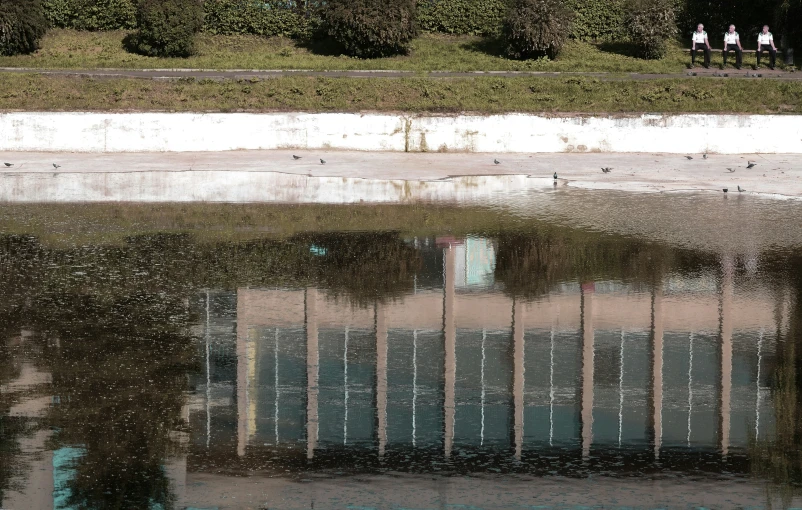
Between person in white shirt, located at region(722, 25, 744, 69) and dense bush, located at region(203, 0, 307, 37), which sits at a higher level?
dense bush, located at region(203, 0, 307, 37)

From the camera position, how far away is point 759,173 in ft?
92.5

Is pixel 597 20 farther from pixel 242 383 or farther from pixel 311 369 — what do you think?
pixel 242 383

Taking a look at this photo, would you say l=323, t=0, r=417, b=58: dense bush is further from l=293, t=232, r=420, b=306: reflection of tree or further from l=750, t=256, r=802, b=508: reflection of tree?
l=750, t=256, r=802, b=508: reflection of tree

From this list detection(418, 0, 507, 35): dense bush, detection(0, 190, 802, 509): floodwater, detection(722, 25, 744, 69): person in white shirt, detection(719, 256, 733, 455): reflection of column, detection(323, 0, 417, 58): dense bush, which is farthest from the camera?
detection(418, 0, 507, 35): dense bush

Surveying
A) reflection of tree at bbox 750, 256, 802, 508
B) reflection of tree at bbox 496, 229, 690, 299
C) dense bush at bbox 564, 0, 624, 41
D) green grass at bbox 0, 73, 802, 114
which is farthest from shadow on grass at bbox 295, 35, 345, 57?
reflection of tree at bbox 750, 256, 802, 508

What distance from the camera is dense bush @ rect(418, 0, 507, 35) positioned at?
46719 millimetres

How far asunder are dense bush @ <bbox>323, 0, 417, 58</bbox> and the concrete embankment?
12.0 metres

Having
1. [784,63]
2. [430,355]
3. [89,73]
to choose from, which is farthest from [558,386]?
[784,63]

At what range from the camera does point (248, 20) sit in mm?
46125

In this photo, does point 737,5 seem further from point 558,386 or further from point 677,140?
point 558,386

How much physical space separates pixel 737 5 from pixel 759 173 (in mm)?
21734

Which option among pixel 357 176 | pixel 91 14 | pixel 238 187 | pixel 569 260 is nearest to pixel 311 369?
pixel 569 260

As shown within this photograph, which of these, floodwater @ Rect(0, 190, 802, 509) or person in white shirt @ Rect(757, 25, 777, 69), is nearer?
floodwater @ Rect(0, 190, 802, 509)

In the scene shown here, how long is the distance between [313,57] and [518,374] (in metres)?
32.5
